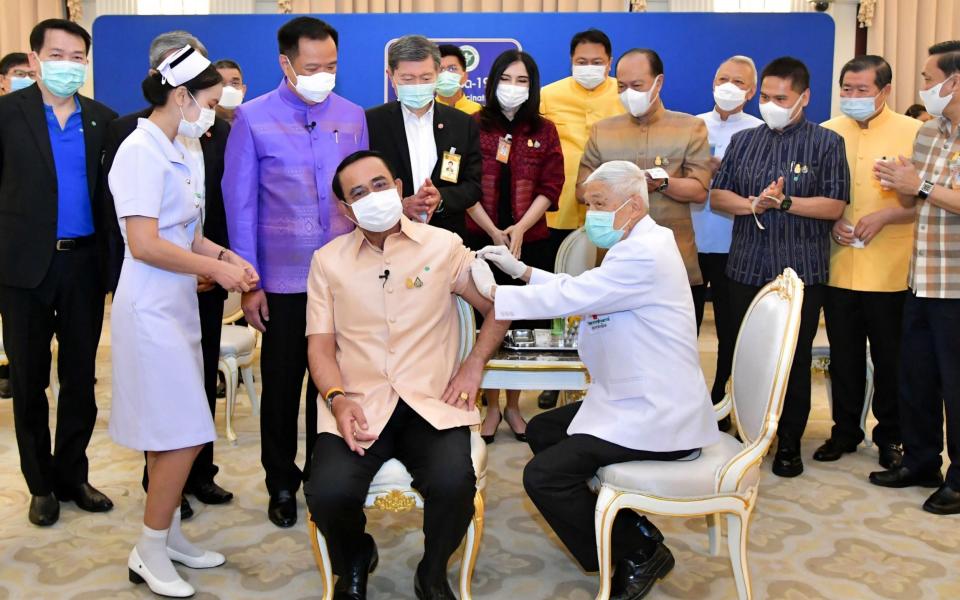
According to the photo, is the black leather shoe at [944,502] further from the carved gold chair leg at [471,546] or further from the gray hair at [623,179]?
the carved gold chair leg at [471,546]

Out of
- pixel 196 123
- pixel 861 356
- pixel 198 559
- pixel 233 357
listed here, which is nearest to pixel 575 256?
pixel 861 356

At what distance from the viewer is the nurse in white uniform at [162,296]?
8.18 feet

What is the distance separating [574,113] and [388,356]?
7.45 ft

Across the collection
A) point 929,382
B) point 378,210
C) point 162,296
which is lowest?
point 929,382

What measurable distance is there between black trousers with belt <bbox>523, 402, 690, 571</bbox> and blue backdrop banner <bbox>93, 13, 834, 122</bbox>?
3741 millimetres

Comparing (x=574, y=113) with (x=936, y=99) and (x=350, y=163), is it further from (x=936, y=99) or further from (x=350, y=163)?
(x=350, y=163)

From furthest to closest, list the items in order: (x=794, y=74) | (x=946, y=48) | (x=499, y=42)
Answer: (x=499, y=42)
(x=794, y=74)
(x=946, y=48)

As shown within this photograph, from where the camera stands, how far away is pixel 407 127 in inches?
141

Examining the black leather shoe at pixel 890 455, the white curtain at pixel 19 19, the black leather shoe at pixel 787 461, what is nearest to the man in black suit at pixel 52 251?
the black leather shoe at pixel 787 461

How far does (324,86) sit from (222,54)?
3331 mm

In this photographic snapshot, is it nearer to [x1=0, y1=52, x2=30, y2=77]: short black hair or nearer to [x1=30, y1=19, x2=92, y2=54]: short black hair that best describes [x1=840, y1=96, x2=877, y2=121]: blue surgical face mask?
[x1=30, y1=19, x2=92, y2=54]: short black hair

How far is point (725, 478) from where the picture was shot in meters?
2.48

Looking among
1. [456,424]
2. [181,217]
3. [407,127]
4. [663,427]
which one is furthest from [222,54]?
[663,427]

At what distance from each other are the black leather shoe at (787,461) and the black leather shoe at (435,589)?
181 cm
